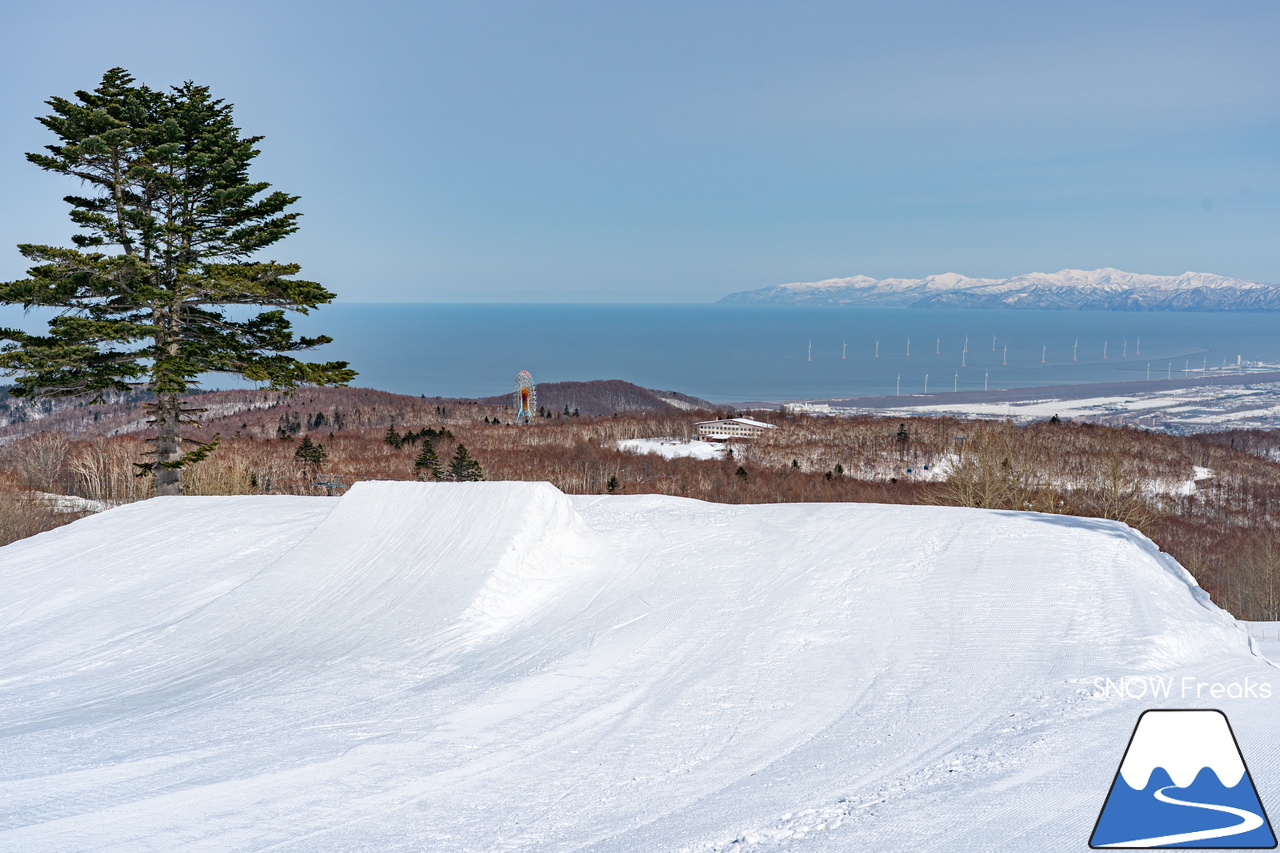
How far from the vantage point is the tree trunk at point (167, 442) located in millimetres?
18672

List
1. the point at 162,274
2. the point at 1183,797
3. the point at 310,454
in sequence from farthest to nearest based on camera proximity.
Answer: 1. the point at 310,454
2. the point at 162,274
3. the point at 1183,797

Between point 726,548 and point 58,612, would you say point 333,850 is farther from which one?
point 58,612

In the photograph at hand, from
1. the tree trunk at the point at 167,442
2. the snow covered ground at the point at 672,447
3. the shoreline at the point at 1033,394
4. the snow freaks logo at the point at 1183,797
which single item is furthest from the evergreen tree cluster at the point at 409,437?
the shoreline at the point at 1033,394

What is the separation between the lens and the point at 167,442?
754 inches

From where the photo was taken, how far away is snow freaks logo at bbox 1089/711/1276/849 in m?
4.43

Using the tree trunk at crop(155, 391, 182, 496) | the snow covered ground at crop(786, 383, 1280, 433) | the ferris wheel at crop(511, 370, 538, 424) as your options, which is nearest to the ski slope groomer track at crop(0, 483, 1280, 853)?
the tree trunk at crop(155, 391, 182, 496)

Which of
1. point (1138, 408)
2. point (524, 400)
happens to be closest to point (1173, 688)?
point (524, 400)

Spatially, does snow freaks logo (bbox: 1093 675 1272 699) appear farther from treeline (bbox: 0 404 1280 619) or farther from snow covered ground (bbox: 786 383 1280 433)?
snow covered ground (bbox: 786 383 1280 433)

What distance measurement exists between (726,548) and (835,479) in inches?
2399

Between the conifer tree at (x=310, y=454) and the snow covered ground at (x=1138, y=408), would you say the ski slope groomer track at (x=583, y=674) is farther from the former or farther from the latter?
the snow covered ground at (x=1138, y=408)

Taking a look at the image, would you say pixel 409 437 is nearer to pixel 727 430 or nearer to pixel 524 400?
pixel 524 400

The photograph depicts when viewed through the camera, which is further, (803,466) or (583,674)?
(803,466)

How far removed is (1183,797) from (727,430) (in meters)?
87.4

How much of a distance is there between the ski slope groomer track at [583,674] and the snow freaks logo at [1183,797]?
187 mm
